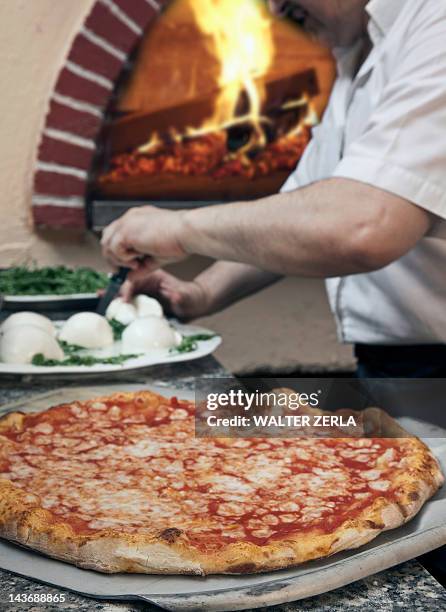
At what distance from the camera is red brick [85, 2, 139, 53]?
2.86 meters

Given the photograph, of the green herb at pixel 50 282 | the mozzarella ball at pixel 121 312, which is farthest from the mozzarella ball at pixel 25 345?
the green herb at pixel 50 282

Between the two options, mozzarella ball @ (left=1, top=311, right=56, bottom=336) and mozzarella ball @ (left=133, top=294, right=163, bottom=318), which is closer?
mozzarella ball @ (left=1, top=311, right=56, bottom=336)

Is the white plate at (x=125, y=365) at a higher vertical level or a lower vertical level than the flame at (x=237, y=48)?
lower

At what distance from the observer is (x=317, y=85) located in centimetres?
312

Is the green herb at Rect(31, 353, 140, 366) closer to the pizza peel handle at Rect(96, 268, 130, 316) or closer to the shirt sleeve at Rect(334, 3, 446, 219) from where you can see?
the pizza peel handle at Rect(96, 268, 130, 316)

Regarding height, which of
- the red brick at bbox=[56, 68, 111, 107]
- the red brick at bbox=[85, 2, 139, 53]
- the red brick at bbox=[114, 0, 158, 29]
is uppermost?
the red brick at bbox=[114, 0, 158, 29]

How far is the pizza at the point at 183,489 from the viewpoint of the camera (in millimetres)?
793

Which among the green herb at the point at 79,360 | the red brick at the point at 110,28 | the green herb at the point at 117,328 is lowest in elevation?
the green herb at the point at 117,328

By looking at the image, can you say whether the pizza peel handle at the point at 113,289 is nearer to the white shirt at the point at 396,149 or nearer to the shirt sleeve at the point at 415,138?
the white shirt at the point at 396,149

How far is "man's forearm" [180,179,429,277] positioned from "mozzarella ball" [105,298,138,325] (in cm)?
37

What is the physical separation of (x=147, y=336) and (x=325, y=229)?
1.47ft

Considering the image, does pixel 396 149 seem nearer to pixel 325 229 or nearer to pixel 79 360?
pixel 325 229

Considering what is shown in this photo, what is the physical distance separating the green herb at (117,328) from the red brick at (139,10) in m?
1.57

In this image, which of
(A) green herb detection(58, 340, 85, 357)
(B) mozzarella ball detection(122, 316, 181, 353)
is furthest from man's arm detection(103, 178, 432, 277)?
(A) green herb detection(58, 340, 85, 357)
